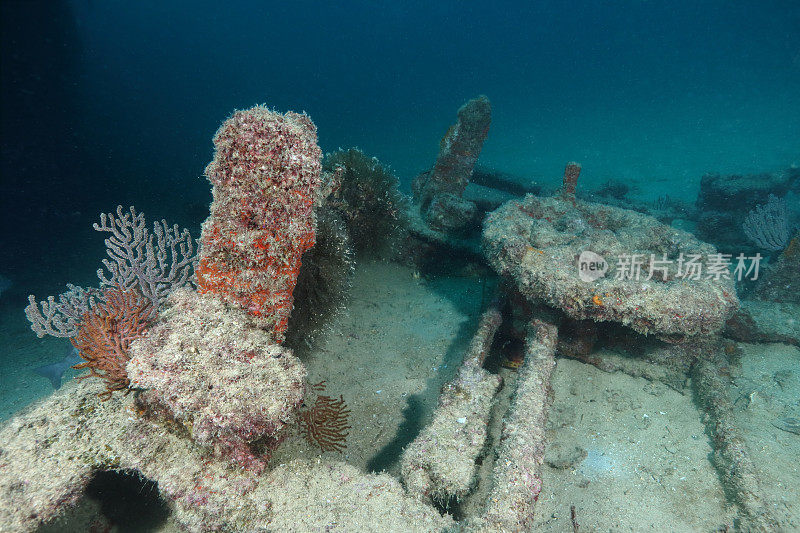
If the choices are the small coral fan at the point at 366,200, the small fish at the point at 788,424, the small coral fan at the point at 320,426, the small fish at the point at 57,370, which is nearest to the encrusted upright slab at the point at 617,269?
the small fish at the point at 788,424

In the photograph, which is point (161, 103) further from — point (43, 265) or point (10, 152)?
point (43, 265)

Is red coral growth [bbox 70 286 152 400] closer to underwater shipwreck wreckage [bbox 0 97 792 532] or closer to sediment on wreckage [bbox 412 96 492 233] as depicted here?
underwater shipwreck wreckage [bbox 0 97 792 532]

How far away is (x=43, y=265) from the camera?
486 inches

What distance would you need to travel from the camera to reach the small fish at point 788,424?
4.11 metres

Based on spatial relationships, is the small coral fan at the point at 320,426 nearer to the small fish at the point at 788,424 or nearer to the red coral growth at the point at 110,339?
the red coral growth at the point at 110,339

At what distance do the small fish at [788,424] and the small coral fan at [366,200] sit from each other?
19.5 feet

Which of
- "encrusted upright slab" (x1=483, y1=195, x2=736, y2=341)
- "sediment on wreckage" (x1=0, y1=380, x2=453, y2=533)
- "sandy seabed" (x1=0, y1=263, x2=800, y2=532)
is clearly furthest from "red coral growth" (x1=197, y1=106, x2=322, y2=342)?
"encrusted upright slab" (x1=483, y1=195, x2=736, y2=341)

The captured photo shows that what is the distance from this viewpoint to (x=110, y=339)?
2666mm

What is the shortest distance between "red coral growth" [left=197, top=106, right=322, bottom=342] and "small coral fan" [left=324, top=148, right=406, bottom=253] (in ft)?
10.2

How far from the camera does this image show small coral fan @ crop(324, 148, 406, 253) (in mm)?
6012

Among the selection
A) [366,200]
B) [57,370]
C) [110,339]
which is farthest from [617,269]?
[57,370]

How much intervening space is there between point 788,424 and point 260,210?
20.8 feet

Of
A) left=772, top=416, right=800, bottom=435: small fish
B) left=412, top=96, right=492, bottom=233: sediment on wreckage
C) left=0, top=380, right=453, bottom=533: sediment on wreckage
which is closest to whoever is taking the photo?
left=0, top=380, right=453, bottom=533: sediment on wreckage

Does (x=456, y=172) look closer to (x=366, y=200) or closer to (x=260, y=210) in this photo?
(x=366, y=200)
